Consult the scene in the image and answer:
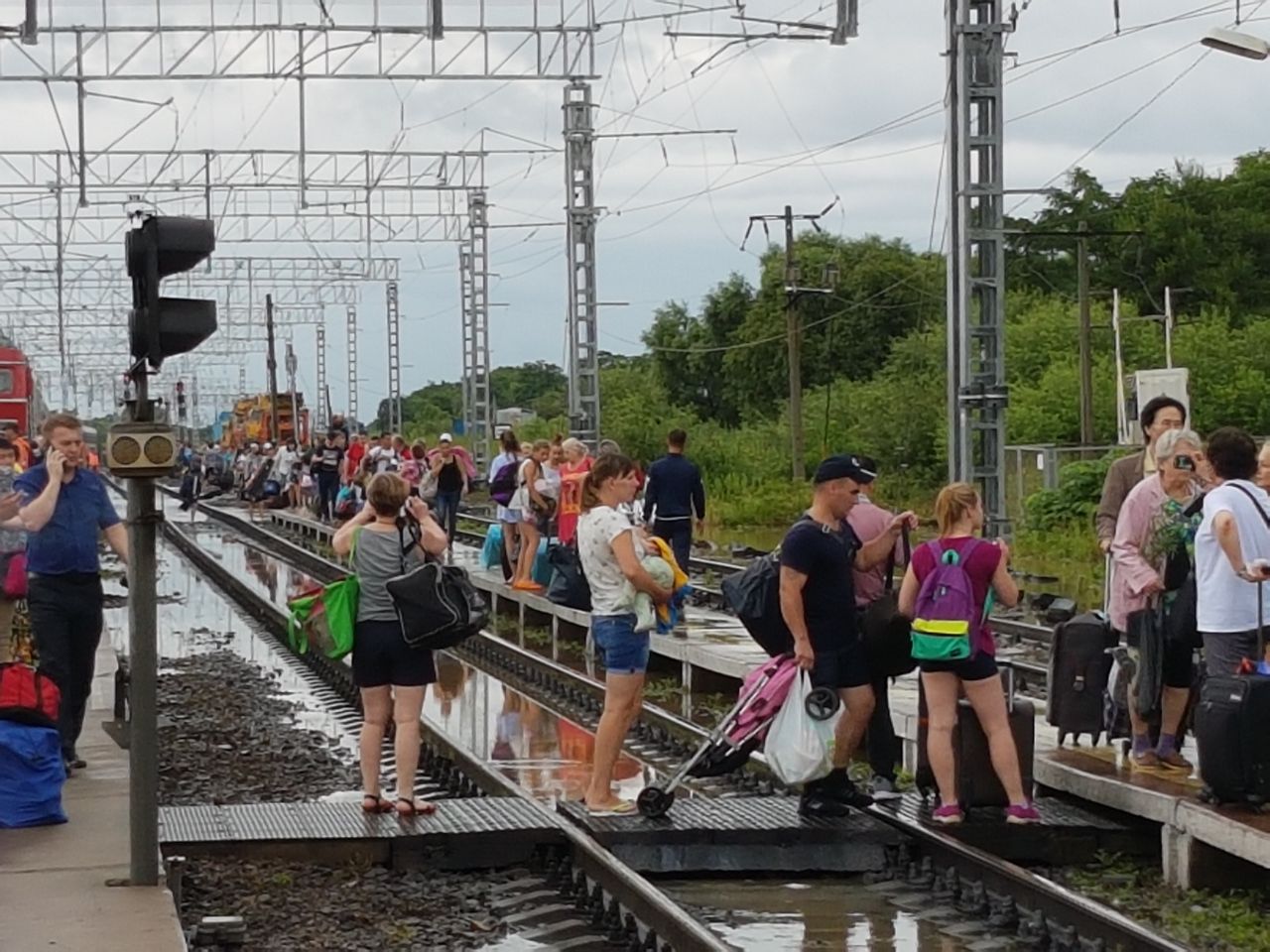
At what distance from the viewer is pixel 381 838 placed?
34.2 ft

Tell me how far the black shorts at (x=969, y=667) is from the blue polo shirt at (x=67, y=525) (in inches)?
173

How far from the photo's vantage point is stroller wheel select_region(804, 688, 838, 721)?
33.6 ft

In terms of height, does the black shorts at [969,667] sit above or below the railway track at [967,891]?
above

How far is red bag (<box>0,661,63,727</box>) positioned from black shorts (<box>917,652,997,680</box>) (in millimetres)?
4119

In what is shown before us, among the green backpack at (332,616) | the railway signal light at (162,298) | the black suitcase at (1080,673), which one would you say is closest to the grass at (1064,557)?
the black suitcase at (1080,673)

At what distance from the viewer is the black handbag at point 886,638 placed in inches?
423

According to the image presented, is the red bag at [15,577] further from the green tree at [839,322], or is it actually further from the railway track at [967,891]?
the green tree at [839,322]

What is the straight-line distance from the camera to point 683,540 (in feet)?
69.9

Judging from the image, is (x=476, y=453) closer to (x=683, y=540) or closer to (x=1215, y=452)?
(x=683, y=540)

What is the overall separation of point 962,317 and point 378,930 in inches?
484

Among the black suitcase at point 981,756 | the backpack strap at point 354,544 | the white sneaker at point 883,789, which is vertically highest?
the backpack strap at point 354,544

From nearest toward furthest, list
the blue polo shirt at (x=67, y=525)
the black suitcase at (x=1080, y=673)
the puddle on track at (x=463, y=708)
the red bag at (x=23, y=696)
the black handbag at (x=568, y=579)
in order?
the red bag at (x=23, y=696) → the black suitcase at (x=1080, y=673) → the blue polo shirt at (x=67, y=525) → the puddle on track at (x=463, y=708) → the black handbag at (x=568, y=579)

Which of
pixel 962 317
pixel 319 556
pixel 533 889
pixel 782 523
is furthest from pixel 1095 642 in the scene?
pixel 782 523

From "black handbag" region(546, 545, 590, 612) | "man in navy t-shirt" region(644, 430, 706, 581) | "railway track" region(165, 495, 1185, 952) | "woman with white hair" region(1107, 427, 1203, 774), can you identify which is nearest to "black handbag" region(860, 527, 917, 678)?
"railway track" region(165, 495, 1185, 952)
